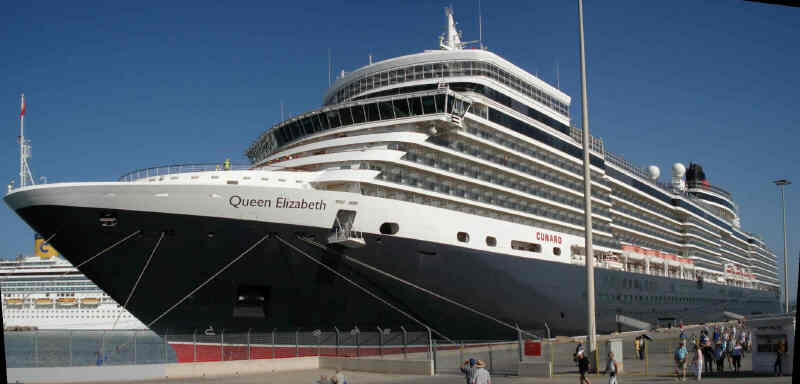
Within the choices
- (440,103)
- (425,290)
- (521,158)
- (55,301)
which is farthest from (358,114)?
(55,301)

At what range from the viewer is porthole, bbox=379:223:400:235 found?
22297 mm

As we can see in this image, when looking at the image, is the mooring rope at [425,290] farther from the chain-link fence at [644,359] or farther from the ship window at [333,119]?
the ship window at [333,119]

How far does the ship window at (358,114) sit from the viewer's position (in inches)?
1060

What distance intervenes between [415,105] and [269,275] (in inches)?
367

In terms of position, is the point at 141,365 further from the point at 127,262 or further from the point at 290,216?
the point at 290,216

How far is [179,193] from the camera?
65.1 feet

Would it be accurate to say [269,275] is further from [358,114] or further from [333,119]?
[358,114]

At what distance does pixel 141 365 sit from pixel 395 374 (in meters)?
7.38

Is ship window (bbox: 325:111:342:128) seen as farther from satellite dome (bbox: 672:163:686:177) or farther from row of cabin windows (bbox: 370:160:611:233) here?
satellite dome (bbox: 672:163:686:177)

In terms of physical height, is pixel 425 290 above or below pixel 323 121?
below

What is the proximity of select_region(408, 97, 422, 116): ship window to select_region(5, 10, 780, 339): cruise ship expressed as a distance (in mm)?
89

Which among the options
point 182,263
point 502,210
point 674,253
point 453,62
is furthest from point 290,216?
point 674,253

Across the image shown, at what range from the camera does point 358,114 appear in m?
27.0

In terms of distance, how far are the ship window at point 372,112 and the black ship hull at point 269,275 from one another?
664 centimetres
